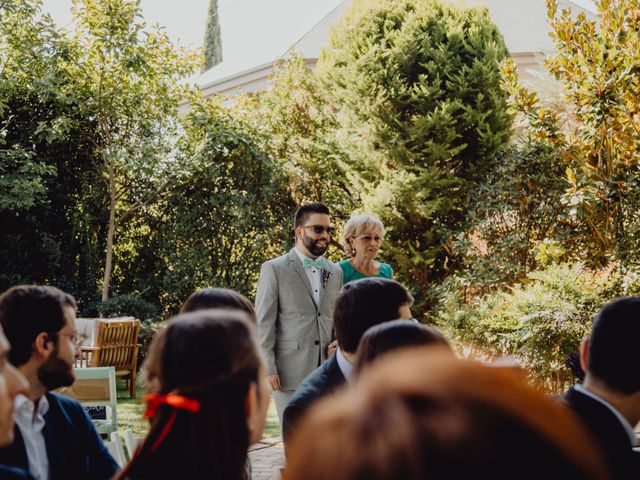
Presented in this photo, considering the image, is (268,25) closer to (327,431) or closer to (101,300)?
(101,300)

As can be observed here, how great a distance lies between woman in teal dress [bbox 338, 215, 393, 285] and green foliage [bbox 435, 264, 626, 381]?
10.6 feet

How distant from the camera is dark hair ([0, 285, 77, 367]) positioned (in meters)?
2.70

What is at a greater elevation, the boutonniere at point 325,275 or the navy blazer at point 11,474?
the boutonniere at point 325,275

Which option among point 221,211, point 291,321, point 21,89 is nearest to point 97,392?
point 291,321

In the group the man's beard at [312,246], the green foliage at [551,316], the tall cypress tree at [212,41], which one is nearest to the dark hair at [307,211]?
the man's beard at [312,246]

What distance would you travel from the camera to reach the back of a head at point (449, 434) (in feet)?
2.47

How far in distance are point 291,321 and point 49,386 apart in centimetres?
252

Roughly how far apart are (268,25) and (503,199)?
53.6 ft

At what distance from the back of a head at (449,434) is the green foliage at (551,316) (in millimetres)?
7551

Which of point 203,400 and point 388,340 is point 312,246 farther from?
point 203,400

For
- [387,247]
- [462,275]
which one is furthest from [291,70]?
[462,275]

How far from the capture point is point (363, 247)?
216 inches

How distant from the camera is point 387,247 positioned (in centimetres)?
1167

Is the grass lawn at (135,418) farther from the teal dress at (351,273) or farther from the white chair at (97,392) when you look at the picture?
the teal dress at (351,273)
